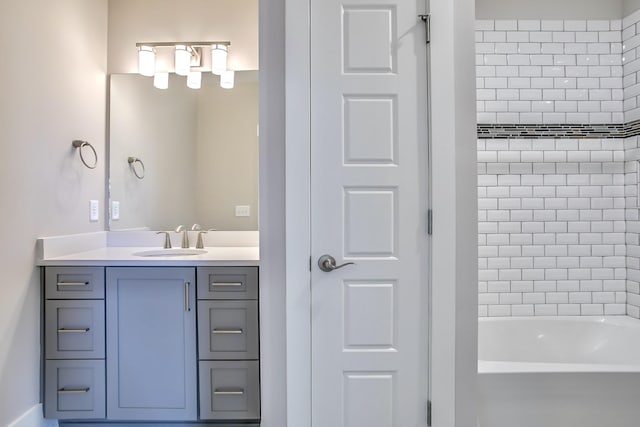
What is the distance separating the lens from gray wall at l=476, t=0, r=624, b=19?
7.98 feet

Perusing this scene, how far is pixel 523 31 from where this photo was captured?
7.95 ft

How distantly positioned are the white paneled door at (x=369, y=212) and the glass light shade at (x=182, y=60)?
1.23 m

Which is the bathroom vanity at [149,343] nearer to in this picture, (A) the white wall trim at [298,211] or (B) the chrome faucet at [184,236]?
(A) the white wall trim at [298,211]

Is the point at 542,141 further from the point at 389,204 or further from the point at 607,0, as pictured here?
the point at 389,204

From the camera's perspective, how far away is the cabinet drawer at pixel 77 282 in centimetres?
202

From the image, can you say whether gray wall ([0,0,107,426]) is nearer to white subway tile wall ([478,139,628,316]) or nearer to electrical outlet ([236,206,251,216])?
electrical outlet ([236,206,251,216])

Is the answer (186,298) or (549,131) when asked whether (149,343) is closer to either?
(186,298)

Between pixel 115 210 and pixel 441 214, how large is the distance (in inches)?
85.5

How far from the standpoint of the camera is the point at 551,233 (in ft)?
8.04

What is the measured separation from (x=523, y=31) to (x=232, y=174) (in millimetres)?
2093

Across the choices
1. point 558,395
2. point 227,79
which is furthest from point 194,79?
point 558,395

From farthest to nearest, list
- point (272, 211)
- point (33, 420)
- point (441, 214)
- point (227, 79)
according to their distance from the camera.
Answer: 1. point (227, 79)
2. point (33, 420)
3. point (272, 211)
4. point (441, 214)

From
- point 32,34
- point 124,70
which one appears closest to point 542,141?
point 124,70

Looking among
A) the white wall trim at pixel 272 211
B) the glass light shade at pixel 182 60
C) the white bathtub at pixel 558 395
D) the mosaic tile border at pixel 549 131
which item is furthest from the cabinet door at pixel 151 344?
the mosaic tile border at pixel 549 131
